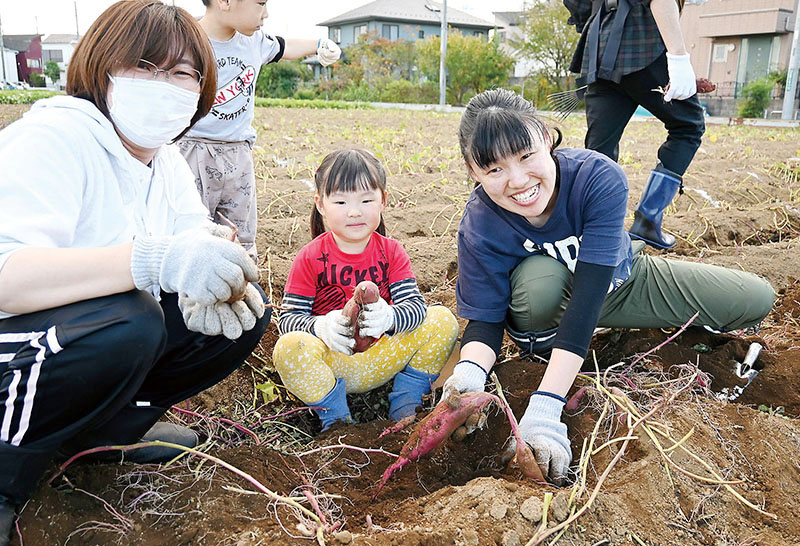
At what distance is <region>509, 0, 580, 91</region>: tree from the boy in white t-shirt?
79.4ft

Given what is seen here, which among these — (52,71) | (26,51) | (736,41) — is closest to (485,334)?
(736,41)

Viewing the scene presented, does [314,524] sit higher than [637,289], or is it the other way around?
[637,289]

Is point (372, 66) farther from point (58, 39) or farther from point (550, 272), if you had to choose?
point (58, 39)

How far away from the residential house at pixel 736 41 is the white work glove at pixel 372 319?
80.1 ft

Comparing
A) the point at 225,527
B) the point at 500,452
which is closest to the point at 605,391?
the point at 500,452

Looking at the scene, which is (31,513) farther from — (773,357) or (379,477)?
(773,357)

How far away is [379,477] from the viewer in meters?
1.59

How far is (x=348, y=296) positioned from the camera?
79.2 inches

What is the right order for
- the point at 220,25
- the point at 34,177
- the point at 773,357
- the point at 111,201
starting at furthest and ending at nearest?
the point at 220,25
the point at 773,357
the point at 111,201
the point at 34,177

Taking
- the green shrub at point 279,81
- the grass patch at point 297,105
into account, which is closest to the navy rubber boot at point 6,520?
the grass patch at point 297,105

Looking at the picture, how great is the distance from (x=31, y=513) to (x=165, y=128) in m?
0.85

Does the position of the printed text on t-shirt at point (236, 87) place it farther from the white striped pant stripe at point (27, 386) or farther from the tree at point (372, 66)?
the tree at point (372, 66)

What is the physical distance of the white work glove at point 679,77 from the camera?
99.4 inches

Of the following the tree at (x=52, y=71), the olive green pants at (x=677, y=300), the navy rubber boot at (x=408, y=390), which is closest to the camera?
the navy rubber boot at (x=408, y=390)
